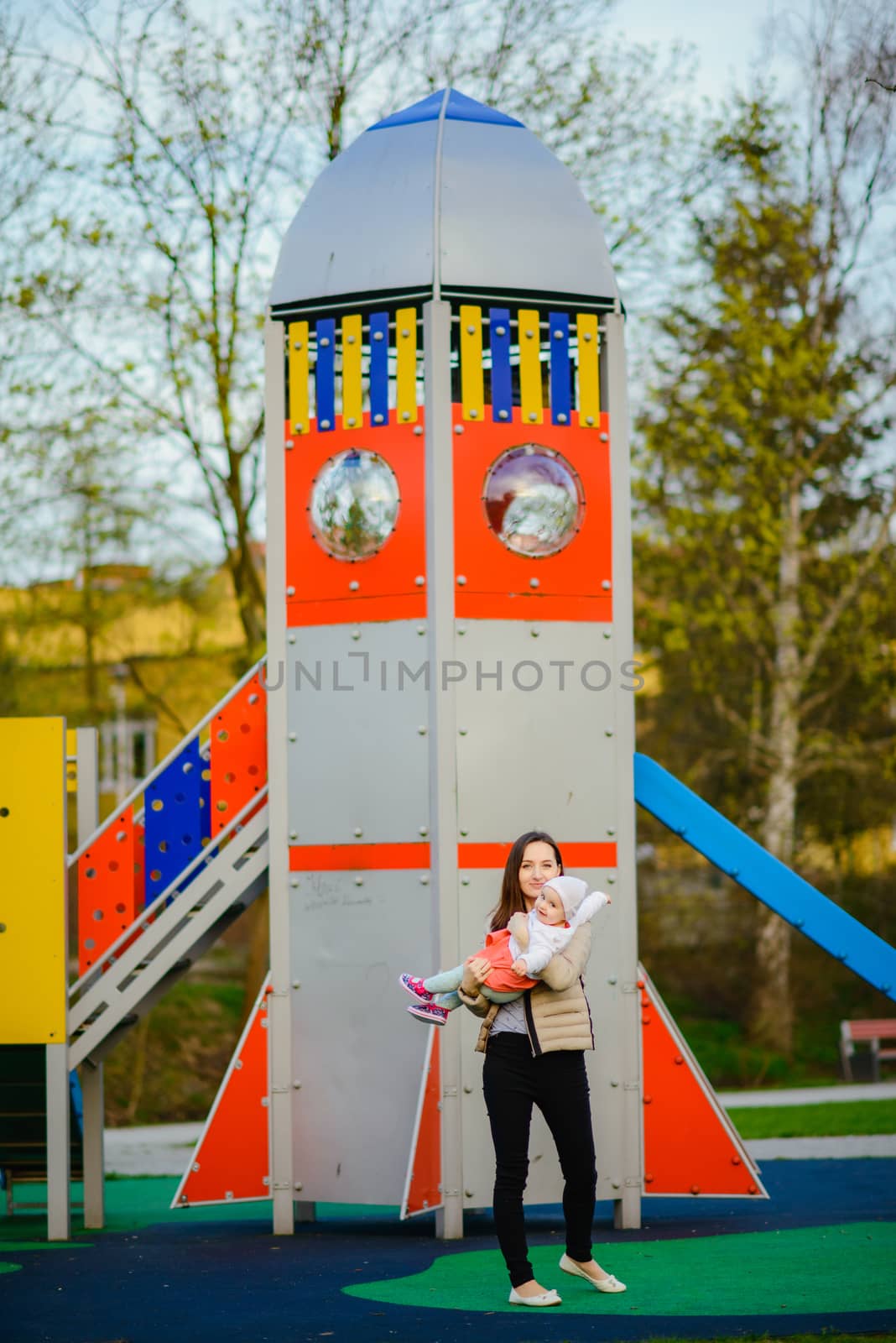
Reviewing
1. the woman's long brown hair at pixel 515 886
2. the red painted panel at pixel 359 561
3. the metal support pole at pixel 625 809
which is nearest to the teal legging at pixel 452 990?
the woman's long brown hair at pixel 515 886

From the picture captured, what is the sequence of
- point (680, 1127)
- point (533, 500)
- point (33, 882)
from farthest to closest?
point (33, 882), point (533, 500), point (680, 1127)

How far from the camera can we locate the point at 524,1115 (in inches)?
230

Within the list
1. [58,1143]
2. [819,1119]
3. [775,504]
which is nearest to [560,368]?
[58,1143]

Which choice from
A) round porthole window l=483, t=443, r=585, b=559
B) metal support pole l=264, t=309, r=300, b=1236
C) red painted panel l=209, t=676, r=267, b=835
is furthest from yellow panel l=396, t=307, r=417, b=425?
red painted panel l=209, t=676, r=267, b=835

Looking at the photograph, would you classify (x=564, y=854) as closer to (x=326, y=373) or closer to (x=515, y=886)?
(x=515, y=886)

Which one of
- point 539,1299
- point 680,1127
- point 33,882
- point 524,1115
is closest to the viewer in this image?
point 539,1299

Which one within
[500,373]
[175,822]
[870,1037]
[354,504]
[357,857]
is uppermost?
[500,373]

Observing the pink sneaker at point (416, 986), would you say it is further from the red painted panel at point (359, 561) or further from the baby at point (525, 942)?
the red painted panel at point (359, 561)

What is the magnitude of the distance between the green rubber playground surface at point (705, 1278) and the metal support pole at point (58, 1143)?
222cm

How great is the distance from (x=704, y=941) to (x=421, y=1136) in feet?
55.9

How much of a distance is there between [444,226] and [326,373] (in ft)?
3.11

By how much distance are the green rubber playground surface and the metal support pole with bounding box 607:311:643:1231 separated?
1.70ft

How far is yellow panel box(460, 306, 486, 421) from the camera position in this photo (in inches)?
314

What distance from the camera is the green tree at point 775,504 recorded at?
20.5 metres
